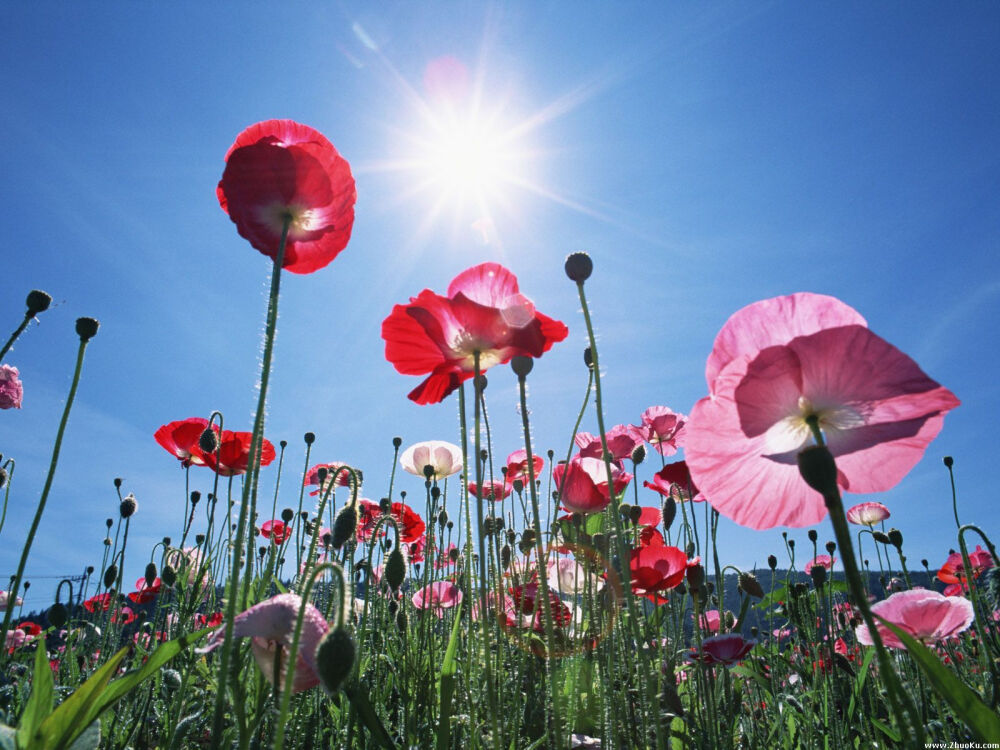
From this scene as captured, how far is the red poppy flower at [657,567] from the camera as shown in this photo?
237 centimetres

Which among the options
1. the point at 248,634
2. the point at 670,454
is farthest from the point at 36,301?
the point at 670,454

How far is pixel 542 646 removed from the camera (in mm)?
2635

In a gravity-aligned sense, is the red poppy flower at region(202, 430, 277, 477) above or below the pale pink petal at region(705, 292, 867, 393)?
above

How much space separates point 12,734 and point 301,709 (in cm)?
72

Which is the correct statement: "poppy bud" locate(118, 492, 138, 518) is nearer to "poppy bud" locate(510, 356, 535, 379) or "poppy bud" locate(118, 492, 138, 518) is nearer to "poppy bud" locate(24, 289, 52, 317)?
"poppy bud" locate(24, 289, 52, 317)

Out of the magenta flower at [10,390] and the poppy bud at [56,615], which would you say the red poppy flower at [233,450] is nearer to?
the poppy bud at [56,615]

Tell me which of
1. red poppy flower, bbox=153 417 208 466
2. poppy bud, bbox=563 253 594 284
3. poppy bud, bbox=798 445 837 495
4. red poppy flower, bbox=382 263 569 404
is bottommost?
poppy bud, bbox=798 445 837 495

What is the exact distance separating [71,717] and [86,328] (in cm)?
93

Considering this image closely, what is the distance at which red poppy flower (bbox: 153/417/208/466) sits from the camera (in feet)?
8.58

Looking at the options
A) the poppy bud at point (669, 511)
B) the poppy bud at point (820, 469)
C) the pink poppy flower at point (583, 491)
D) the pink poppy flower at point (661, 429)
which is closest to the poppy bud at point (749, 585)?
the poppy bud at point (669, 511)

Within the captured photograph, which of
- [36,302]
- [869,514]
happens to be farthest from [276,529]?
[869,514]

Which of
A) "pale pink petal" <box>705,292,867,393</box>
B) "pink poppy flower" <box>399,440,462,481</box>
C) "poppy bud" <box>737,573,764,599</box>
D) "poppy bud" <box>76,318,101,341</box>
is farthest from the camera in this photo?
"pink poppy flower" <box>399,440,462,481</box>

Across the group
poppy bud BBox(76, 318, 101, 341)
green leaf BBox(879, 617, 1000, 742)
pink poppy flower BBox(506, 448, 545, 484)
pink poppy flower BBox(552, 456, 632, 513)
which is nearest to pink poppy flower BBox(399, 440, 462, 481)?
pink poppy flower BBox(506, 448, 545, 484)

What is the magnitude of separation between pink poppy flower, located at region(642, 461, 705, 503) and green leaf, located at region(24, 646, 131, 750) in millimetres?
1969
